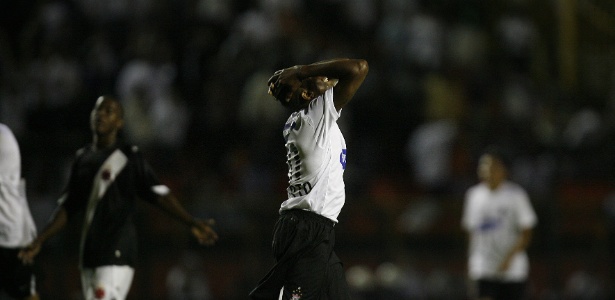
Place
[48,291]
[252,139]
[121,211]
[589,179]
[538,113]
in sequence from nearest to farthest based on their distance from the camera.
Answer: [121,211] < [48,291] < [252,139] < [589,179] < [538,113]

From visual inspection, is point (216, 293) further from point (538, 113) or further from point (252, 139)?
point (538, 113)

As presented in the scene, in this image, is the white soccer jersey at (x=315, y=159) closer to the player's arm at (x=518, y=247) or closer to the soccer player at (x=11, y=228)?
the soccer player at (x=11, y=228)

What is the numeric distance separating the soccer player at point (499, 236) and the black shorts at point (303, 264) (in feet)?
15.0

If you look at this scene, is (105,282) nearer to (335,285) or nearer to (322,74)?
(335,285)

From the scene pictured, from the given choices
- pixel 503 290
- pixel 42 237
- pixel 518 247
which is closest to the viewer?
pixel 42 237

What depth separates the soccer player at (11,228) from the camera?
7801 mm

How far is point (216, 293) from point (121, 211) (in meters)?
5.02

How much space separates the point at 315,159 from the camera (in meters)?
6.22

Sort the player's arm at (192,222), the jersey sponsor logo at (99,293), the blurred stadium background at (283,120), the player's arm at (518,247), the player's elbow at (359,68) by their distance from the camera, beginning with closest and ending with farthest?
the player's elbow at (359,68)
the jersey sponsor logo at (99,293)
the player's arm at (192,222)
the player's arm at (518,247)
the blurred stadium background at (283,120)

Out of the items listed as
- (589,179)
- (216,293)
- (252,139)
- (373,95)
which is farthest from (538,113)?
(216,293)

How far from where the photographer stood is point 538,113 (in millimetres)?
14820

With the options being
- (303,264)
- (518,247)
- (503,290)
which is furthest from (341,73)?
(503,290)

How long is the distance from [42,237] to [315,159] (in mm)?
2618

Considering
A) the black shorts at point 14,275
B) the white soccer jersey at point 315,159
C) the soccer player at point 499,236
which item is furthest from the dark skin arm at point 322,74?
the soccer player at point 499,236
